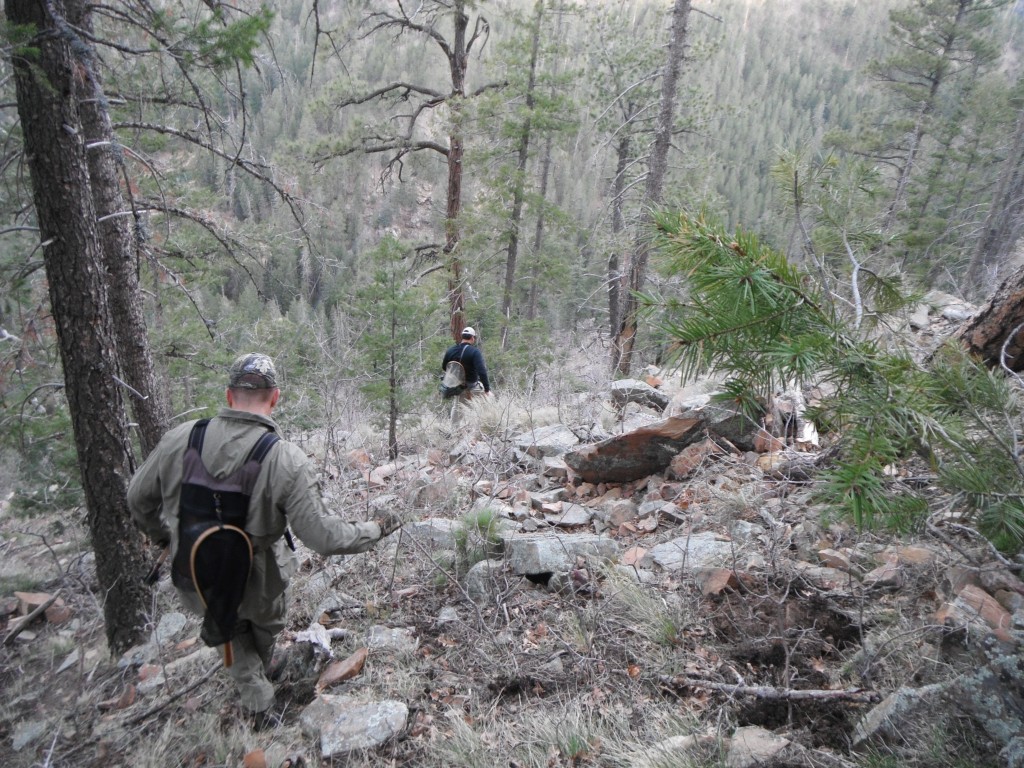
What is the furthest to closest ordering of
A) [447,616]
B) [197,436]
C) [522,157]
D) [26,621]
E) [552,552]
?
[522,157], [26,621], [552,552], [447,616], [197,436]

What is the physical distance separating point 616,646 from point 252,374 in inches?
90.5

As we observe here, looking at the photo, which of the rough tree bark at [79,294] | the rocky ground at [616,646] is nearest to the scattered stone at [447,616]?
the rocky ground at [616,646]

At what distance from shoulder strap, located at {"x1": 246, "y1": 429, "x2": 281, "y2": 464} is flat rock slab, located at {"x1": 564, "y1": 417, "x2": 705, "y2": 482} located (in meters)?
2.98

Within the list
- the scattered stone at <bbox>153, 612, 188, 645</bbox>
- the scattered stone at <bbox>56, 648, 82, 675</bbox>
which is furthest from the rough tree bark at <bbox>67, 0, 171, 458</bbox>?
the scattered stone at <bbox>56, 648, 82, 675</bbox>

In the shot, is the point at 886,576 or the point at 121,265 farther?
the point at 121,265

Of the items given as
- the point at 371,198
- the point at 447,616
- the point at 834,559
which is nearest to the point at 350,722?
the point at 447,616

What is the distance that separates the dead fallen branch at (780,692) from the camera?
2.11m

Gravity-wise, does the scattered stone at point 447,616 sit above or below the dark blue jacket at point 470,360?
above

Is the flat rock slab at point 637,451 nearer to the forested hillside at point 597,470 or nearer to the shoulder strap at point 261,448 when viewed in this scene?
the forested hillside at point 597,470

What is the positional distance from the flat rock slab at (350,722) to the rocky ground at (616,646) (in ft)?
0.04

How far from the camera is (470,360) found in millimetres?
8359

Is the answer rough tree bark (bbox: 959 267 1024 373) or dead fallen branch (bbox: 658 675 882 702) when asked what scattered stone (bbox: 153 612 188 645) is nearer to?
dead fallen branch (bbox: 658 675 882 702)

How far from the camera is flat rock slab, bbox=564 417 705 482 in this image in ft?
15.7

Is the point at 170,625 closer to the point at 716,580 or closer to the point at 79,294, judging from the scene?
the point at 79,294
